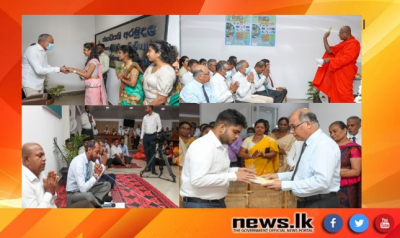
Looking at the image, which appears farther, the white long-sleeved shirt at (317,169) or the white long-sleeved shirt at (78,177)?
the white long-sleeved shirt at (78,177)

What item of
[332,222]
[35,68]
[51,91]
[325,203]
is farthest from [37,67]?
[332,222]

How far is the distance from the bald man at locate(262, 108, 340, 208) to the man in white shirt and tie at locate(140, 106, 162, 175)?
0.98 metres

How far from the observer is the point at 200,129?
4262 mm

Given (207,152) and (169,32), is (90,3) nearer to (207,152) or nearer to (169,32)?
(169,32)

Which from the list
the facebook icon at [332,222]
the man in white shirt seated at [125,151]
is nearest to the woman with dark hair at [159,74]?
the man in white shirt seated at [125,151]

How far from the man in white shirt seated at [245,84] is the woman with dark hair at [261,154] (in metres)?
0.33

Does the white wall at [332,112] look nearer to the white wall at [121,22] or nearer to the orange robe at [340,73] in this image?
the orange robe at [340,73]

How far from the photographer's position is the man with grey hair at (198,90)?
4.29 metres

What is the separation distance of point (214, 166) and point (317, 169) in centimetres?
85

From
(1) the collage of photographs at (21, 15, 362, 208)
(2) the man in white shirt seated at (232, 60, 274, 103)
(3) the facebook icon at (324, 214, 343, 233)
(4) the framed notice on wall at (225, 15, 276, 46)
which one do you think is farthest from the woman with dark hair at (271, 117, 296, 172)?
(4) the framed notice on wall at (225, 15, 276, 46)

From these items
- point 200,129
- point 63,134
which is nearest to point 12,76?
point 63,134

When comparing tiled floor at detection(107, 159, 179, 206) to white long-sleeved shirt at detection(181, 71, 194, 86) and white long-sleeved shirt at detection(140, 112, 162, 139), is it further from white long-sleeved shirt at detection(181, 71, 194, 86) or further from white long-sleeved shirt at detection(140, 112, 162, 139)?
white long-sleeved shirt at detection(181, 71, 194, 86)

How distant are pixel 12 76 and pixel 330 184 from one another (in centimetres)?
281

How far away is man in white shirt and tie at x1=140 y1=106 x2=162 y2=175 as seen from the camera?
4.31 metres
